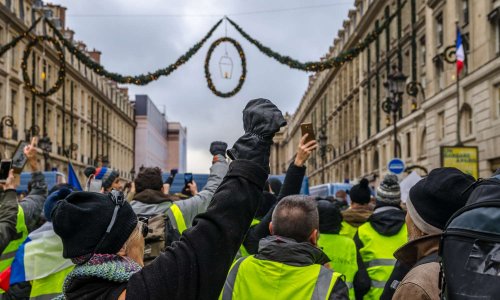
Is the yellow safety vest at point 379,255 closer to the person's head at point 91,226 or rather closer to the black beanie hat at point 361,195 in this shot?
the black beanie hat at point 361,195

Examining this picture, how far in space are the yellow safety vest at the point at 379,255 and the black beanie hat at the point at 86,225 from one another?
135 inches

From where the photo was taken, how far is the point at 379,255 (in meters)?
5.25

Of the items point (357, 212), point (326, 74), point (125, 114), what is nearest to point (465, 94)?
point (357, 212)

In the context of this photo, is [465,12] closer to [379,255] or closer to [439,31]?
[439,31]

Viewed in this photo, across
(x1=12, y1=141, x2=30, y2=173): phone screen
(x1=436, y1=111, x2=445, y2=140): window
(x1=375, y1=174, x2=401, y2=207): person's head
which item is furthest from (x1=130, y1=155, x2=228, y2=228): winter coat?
(x1=436, y1=111, x2=445, y2=140): window

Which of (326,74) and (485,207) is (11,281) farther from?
(326,74)

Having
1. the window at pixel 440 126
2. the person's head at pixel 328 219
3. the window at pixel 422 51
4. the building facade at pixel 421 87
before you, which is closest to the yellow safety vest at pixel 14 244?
the person's head at pixel 328 219

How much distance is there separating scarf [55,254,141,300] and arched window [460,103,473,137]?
76.6ft

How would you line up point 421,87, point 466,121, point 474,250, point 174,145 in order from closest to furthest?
point 474,250 → point 421,87 → point 466,121 → point 174,145

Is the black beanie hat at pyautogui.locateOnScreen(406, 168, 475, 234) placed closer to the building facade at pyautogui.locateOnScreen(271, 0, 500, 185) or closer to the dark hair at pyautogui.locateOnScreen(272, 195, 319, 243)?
the dark hair at pyautogui.locateOnScreen(272, 195, 319, 243)

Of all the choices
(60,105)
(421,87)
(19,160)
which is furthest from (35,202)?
(60,105)

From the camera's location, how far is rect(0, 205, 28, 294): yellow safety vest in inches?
219

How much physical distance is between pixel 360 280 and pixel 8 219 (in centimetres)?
301

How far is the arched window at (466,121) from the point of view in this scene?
23.9 metres
